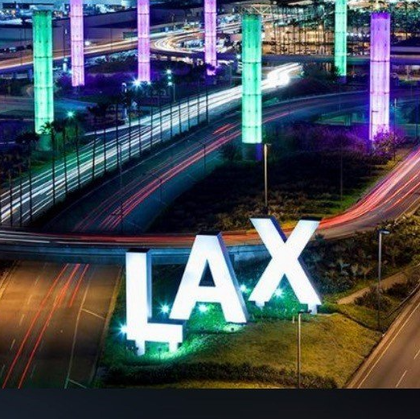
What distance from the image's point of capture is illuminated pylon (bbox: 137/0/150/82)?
50750 millimetres

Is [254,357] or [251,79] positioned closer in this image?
[254,357]

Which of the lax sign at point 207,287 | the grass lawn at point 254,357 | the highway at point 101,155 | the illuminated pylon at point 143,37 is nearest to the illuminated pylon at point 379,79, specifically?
the highway at point 101,155

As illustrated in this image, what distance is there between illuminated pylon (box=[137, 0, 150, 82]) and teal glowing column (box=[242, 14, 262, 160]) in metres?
17.5

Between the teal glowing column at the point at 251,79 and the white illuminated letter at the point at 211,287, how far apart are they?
15.5 m

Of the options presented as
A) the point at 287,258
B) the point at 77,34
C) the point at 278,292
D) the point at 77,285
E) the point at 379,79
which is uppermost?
the point at 77,34

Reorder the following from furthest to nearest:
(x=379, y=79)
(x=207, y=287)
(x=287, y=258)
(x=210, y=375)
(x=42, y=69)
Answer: (x=42, y=69), (x=379, y=79), (x=287, y=258), (x=207, y=287), (x=210, y=375)

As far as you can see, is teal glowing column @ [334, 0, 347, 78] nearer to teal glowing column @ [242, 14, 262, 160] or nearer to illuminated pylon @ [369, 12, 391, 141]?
illuminated pylon @ [369, 12, 391, 141]

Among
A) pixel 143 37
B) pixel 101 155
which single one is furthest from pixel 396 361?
pixel 143 37

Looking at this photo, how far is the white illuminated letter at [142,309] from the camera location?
18.0 meters

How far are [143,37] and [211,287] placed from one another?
33.7 m

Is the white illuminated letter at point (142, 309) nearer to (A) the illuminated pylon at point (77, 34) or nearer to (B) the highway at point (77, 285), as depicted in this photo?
(B) the highway at point (77, 285)

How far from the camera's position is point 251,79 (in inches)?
1331

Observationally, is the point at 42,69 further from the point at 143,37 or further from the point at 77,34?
the point at 143,37

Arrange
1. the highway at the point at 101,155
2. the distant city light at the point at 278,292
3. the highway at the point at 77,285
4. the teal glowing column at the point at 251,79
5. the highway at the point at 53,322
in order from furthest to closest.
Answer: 1. the teal glowing column at the point at 251,79
2. the highway at the point at 101,155
3. the distant city light at the point at 278,292
4. the highway at the point at 77,285
5. the highway at the point at 53,322
